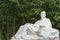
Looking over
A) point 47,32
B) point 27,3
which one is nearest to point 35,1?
point 27,3

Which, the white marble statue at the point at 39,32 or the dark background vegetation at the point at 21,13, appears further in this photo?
the dark background vegetation at the point at 21,13

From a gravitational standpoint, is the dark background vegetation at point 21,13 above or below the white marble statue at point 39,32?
below

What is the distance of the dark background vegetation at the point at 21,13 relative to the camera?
1323 centimetres

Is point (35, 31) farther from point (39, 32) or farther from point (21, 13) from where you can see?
point (21, 13)

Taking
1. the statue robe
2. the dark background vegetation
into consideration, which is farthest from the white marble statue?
the dark background vegetation

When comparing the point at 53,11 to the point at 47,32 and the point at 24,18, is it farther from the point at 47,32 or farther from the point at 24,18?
the point at 47,32

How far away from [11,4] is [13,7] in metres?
0.21

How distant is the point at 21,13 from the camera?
13.4m

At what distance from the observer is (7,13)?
13.9 metres

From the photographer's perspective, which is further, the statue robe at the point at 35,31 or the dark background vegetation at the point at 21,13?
the dark background vegetation at the point at 21,13

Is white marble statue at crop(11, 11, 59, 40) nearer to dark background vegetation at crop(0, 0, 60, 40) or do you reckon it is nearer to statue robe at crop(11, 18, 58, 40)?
statue robe at crop(11, 18, 58, 40)

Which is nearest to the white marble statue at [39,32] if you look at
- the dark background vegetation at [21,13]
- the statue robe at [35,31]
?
the statue robe at [35,31]

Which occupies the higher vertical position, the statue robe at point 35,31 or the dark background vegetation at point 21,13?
the statue robe at point 35,31

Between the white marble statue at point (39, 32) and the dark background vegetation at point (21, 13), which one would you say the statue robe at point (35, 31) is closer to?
the white marble statue at point (39, 32)
